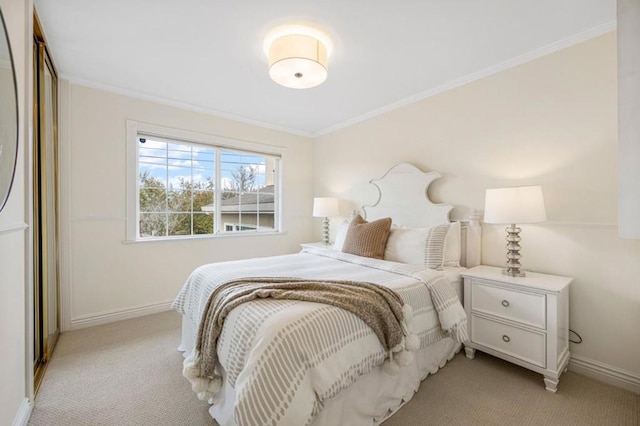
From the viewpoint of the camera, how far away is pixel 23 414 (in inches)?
58.3

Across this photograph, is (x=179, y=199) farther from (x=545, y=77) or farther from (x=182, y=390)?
(x=545, y=77)

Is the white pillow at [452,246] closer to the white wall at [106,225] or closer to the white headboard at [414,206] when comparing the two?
the white headboard at [414,206]

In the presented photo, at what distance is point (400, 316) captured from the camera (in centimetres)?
156

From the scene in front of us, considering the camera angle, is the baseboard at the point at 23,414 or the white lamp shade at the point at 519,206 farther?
the white lamp shade at the point at 519,206

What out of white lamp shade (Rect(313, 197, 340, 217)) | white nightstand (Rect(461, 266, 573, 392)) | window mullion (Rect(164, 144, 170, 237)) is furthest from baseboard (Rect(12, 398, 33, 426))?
white lamp shade (Rect(313, 197, 340, 217))

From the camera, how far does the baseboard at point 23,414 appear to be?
1.41 meters

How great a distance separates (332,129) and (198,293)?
2970 mm

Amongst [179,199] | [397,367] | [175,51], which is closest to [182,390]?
[397,367]

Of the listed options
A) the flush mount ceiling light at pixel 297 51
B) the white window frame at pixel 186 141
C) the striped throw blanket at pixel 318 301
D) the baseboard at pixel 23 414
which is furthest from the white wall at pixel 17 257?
the white window frame at pixel 186 141

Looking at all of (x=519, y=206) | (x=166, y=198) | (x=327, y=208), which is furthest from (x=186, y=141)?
(x=519, y=206)

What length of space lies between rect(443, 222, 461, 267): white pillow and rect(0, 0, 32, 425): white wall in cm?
273

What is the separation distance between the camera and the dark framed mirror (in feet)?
3.78

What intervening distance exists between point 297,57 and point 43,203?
2.15 metres

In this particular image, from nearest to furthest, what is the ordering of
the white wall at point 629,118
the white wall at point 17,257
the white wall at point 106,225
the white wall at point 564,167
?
the white wall at point 629,118, the white wall at point 17,257, the white wall at point 564,167, the white wall at point 106,225
